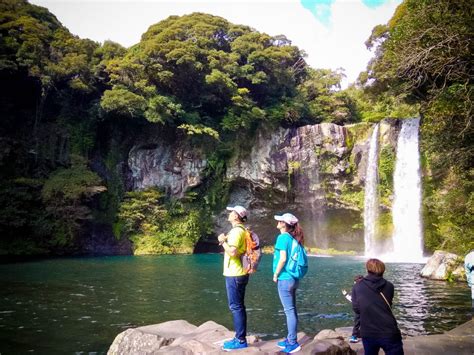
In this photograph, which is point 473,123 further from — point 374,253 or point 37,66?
point 37,66

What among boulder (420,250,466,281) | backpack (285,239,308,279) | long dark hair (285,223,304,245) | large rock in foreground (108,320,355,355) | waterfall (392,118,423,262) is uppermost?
waterfall (392,118,423,262)

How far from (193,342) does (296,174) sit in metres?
22.7

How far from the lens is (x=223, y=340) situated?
484 centimetres

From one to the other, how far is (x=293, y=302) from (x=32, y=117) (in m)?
27.8

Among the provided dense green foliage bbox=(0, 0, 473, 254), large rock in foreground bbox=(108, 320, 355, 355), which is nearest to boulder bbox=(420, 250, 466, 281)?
dense green foliage bbox=(0, 0, 473, 254)

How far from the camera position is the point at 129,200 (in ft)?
90.2

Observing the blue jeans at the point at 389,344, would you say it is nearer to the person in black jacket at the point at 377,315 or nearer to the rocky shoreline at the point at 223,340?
the person in black jacket at the point at 377,315

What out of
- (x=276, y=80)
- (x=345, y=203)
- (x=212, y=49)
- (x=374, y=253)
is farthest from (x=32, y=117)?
(x=374, y=253)

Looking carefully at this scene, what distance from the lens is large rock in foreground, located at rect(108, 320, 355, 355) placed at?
431cm

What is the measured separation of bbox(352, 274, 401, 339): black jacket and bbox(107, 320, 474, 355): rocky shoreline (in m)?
1.09

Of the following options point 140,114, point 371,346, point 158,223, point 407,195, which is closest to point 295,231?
point 371,346

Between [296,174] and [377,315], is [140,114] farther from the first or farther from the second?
[377,315]

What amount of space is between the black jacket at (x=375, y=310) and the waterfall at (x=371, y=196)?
874 inches

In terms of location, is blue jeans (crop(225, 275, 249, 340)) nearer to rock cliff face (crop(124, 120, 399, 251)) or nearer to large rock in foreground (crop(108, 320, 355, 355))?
large rock in foreground (crop(108, 320, 355, 355))
